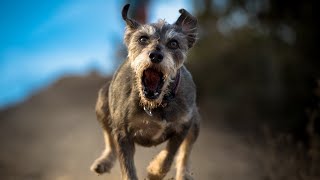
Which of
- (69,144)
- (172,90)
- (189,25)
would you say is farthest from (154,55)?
(69,144)

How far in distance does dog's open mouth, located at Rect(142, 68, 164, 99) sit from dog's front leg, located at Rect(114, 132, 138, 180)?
2.05 ft

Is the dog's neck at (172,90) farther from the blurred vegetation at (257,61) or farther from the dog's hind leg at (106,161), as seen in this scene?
the blurred vegetation at (257,61)

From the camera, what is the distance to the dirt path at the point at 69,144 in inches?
466

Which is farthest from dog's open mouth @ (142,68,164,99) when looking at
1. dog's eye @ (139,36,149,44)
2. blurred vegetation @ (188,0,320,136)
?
blurred vegetation @ (188,0,320,136)

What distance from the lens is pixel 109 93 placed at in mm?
8062

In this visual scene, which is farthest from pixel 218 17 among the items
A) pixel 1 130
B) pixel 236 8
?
pixel 1 130

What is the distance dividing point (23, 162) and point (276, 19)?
7176mm

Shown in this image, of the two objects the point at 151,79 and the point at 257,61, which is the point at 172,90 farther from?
the point at 257,61

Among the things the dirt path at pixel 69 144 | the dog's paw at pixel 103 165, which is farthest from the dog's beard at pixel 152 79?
the dirt path at pixel 69 144

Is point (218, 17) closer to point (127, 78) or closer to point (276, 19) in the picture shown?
point (276, 19)

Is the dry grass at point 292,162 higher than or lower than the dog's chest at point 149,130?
lower

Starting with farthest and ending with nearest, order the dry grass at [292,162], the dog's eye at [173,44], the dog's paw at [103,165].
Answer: the dry grass at [292,162], the dog's paw at [103,165], the dog's eye at [173,44]

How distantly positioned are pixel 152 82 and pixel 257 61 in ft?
35.8

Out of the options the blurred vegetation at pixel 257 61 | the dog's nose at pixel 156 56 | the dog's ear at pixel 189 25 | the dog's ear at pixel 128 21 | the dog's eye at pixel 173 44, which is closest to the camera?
the dog's nose at pixel 156 56
